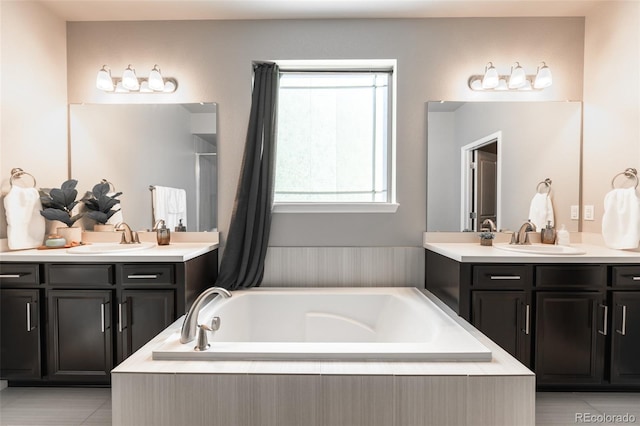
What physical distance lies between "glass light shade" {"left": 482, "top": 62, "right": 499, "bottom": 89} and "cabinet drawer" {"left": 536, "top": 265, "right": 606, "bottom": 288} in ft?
4.37

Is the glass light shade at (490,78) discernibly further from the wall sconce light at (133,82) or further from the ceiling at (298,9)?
the wall sconce light at (133,82)

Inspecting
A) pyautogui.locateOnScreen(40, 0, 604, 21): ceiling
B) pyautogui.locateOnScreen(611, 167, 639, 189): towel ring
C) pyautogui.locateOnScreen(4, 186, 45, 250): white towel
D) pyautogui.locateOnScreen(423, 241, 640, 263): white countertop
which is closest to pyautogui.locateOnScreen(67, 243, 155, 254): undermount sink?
pyautogui.locateOnScreen(4, 186, 45, 250): white towel

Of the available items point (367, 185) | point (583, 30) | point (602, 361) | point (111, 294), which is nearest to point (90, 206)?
point (111, 294)

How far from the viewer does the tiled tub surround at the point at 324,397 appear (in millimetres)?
1408

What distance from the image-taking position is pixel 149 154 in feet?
9.24

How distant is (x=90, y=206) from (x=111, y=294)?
0.95 meters

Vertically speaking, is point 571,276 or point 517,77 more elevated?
point 517,77

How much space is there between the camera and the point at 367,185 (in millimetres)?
2953

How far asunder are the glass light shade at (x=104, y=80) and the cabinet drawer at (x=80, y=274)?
1.32 m

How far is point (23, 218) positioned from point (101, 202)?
0.49 meters

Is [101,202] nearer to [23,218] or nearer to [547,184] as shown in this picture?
[23,218]

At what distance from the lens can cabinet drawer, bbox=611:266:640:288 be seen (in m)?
2.16

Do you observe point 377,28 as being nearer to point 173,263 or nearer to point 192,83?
point 192,83

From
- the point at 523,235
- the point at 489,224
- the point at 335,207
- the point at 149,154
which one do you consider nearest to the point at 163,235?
the point at 149,154
